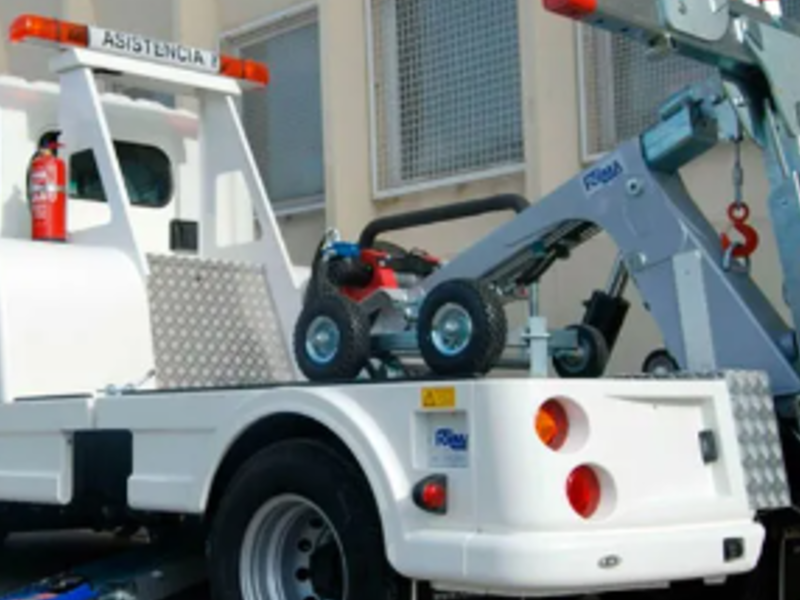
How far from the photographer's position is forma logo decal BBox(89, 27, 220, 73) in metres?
6.86

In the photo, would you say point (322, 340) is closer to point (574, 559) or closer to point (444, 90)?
point (574, 559)

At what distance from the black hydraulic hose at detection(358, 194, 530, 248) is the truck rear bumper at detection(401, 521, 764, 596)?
2173mm

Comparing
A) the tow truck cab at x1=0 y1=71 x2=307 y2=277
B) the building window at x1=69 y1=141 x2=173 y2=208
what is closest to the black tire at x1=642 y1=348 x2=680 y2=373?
the tow truck cab at x1=0 y1=71 x2=307 y2=277

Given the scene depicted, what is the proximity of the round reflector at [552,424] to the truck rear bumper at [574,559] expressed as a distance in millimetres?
301

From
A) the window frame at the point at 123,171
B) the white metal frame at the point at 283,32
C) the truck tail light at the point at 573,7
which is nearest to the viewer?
the truck tail light at the point at 573,7

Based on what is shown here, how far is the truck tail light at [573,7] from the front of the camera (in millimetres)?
4695

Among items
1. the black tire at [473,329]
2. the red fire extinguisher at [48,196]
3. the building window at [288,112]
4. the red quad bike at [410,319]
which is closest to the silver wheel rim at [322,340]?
the red quad bike at [410,319]

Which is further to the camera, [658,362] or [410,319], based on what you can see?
[658,362]

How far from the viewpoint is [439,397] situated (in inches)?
161

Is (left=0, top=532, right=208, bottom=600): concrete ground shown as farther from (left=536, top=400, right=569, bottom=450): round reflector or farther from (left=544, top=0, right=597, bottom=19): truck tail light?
(left=544, top=0, right=597, bottom=19): truck tail light

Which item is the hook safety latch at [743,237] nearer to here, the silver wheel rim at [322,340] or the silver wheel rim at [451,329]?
the silver wheel rim at [451,329]

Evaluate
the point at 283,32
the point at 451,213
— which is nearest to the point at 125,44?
the point at 451,213

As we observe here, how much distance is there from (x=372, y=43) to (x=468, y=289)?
6.71 metres

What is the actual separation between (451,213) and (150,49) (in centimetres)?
218
